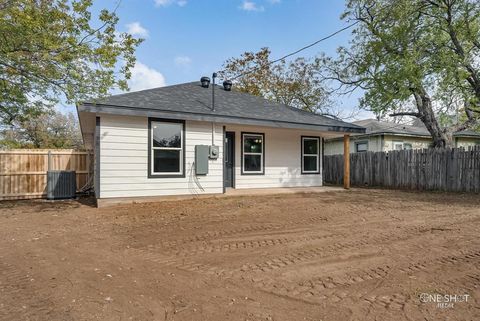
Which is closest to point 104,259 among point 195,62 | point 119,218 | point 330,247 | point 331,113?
point 119,218

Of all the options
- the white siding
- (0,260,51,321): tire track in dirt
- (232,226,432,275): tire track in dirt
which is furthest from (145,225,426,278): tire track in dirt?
the white siding

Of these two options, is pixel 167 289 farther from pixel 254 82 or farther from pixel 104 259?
pixel 254 82

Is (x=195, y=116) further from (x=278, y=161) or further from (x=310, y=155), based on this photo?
(x=310, y=155)

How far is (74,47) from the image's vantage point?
6.01 metres

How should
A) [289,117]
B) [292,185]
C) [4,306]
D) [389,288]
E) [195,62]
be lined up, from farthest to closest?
[195,62], [292,185], [289,117], [389,288], [4,306]

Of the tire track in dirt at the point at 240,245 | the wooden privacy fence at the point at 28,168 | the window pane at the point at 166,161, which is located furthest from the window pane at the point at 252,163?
the tire track in dirt at the point at 240,245

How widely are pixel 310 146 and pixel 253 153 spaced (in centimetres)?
280

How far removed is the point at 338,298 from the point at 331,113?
25083mm

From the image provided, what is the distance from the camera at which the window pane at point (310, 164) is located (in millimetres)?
12523

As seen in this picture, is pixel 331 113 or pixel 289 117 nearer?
pixel 289 117

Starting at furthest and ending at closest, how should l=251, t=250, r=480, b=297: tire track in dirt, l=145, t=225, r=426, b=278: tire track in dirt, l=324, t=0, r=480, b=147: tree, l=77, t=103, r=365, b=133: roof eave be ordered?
l=324, t=0, r=480, b=147: tree → l=77, t=103, r=365, b=133: roof eave → l=145, t=225, r=426, b=278: tire track in dirt → l=251, t=250, r=480, b=297: tire track in dirt

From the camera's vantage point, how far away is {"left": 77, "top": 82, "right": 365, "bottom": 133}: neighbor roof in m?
8.01

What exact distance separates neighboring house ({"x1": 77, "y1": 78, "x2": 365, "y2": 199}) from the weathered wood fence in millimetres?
3264

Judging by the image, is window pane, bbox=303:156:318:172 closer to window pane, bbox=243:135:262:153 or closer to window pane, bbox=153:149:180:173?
window pane, bbox=243:135:262:153
